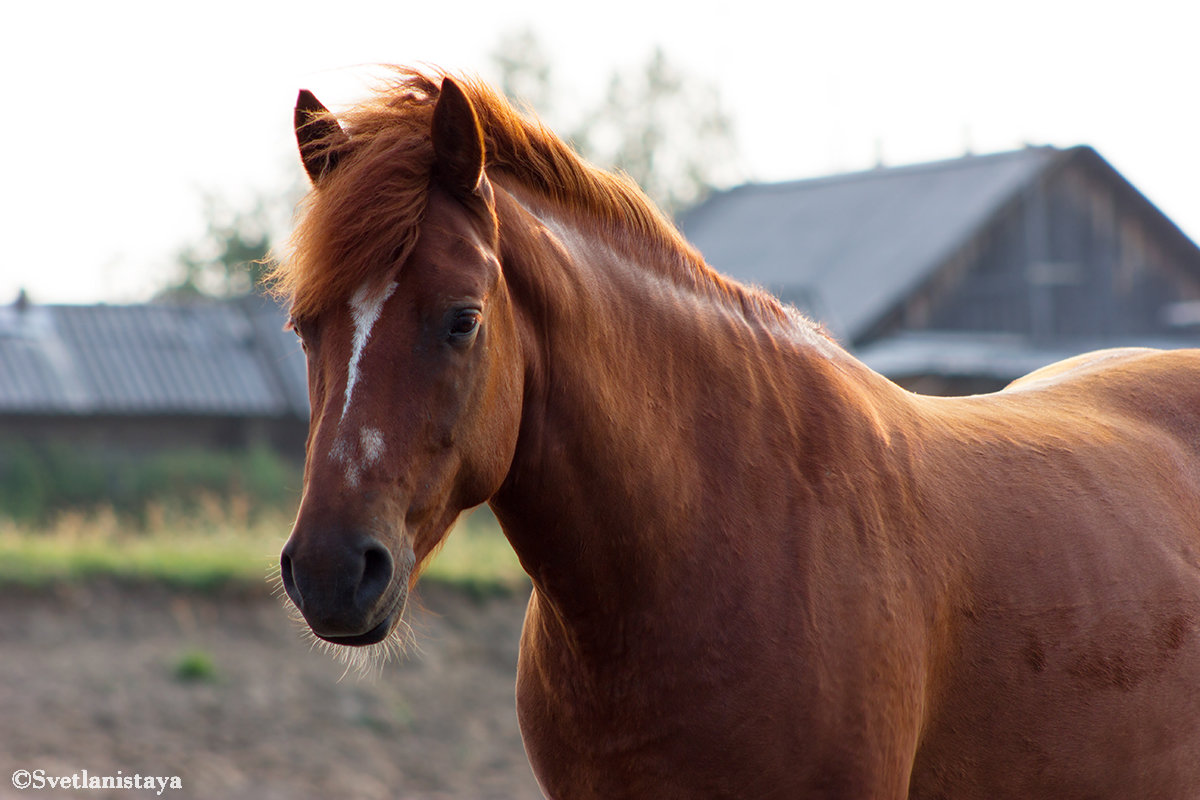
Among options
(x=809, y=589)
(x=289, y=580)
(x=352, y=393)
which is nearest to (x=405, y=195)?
(x=352, y=393)

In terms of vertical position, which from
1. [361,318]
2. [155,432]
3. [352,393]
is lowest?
[155,432]

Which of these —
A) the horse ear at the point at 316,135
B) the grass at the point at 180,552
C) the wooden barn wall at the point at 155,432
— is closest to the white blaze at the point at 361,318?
the horse ear at the point at 316,135

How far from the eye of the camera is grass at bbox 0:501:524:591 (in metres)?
10.4

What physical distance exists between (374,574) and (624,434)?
1.91 ft

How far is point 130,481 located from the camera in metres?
16.1

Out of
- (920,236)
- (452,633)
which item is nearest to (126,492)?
(452,633)

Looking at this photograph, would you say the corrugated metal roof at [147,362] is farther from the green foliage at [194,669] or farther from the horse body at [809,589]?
the horse body at [809,589]

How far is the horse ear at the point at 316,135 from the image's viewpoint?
2207mm

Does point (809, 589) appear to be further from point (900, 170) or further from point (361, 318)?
point (900, 170)

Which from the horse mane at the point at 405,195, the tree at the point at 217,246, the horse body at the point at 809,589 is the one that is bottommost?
the tree at the point at 217,246

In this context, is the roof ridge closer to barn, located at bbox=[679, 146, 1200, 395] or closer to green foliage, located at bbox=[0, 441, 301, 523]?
barn, located at bbox=[679, 146, 1200, 395]

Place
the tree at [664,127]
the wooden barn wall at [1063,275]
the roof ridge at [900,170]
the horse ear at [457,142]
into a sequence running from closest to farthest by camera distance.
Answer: the horse ear at [457,142] < the wooden barn wall at [1063,275] < the roof ridge at [900,170] < the tree at [664,127]

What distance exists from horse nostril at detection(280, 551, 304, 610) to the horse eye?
48 centimetres

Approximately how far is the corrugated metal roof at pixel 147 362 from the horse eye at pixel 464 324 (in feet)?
54.6
